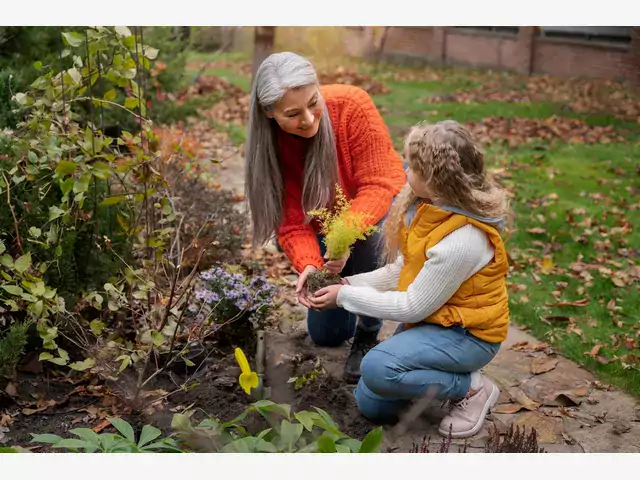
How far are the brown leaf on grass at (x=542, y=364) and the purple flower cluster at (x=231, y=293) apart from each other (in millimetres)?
1280

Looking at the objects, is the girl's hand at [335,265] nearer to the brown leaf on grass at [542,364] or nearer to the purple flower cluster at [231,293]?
the purple flower cluster at [231,293]

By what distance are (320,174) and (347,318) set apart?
2.51 ft

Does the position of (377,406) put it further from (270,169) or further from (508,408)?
(270,169)

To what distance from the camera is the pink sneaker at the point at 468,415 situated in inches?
111

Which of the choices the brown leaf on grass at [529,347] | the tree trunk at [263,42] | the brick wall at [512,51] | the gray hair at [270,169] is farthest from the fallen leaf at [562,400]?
the tree trunk at [263,42]

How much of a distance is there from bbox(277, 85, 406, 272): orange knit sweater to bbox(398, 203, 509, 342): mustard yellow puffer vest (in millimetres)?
407

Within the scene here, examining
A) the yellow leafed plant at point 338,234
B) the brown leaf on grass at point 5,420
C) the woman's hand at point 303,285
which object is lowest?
the brown leaf on grass at point 5,420

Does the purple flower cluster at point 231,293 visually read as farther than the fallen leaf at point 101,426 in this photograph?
Yes

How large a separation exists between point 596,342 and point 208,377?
1.96 meters

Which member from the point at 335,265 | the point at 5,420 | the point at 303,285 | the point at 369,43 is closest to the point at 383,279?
the point at 335,265

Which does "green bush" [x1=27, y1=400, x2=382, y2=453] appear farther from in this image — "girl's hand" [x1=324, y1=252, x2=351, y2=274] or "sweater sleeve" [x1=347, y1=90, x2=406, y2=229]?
"sweater sleeve" [x1=347, y1=90, x2=406, y2=229]

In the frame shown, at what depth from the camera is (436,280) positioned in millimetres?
2611
